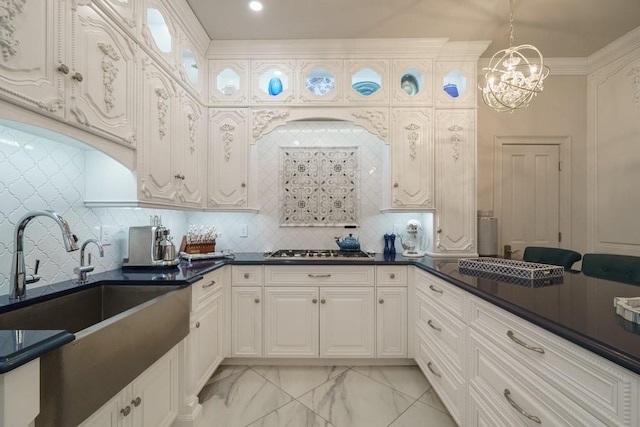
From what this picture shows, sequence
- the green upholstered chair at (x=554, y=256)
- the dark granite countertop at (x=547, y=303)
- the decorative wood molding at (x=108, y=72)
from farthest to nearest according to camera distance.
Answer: the green upholstered chair at (x=554, y=256), the decorative wood molding at (x=108, y=72), the dark granite countertop at (x=547, y=303)

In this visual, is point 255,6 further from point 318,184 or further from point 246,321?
point 246,321

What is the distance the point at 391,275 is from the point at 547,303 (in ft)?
4.33

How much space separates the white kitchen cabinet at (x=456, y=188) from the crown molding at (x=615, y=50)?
4.91 ft

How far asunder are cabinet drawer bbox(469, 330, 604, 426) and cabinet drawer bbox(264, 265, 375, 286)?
101 cm

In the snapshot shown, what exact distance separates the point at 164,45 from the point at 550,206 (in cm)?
388

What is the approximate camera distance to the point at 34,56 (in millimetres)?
1047

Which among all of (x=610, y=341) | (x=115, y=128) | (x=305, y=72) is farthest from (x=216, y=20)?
(x=610, y=341)

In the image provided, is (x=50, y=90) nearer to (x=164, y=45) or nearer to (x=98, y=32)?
(x=98, y=32)

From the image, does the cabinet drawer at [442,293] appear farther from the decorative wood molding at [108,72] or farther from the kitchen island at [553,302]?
the decorative wood molding at [108,72]

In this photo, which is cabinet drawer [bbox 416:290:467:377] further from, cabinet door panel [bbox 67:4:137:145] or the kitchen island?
cabinet door panel [bbox 67:4:137:145]

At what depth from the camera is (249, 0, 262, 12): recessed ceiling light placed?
214 centimetres

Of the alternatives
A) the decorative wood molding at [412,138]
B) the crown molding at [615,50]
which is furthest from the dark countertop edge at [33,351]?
the crown molding at [615,50]

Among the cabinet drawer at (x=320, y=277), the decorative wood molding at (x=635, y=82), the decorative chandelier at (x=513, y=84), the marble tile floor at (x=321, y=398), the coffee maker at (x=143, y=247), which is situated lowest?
the marble tile floor at (x=321, y=398)

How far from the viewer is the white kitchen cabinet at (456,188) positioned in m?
2.62
